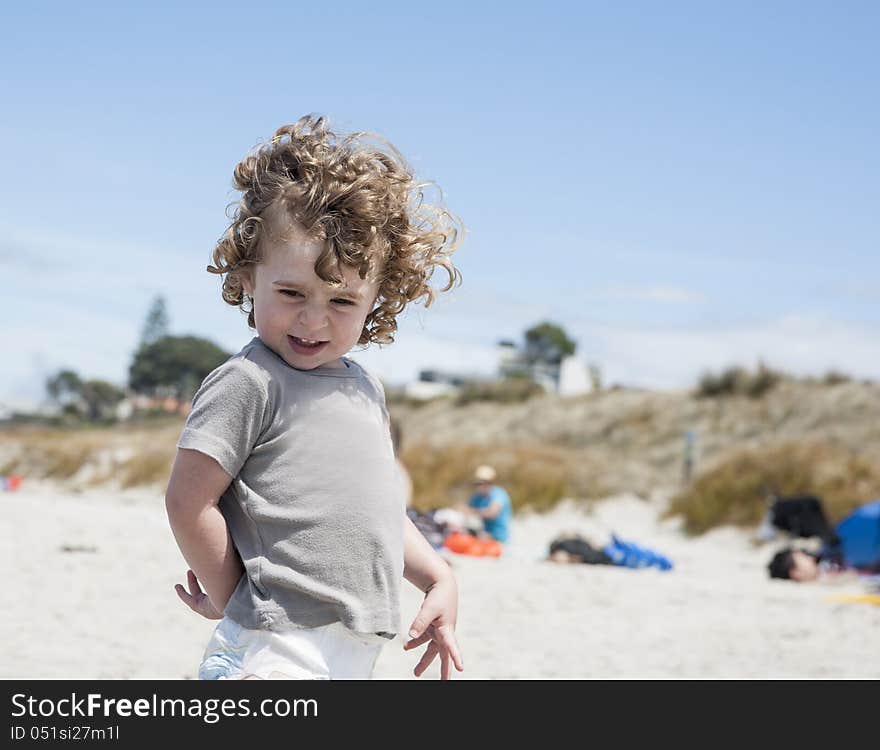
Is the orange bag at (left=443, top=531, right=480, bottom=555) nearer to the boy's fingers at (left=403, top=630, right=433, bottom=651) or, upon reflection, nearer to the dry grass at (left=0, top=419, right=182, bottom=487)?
the boy's fingers at (left=403, top=630, right=433, bottom=651)

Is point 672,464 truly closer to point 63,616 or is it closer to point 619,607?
point 619,607

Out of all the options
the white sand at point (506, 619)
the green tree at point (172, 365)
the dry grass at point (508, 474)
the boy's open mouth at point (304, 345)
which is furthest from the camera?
the green tree at point (172, 365)

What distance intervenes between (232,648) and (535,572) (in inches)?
295

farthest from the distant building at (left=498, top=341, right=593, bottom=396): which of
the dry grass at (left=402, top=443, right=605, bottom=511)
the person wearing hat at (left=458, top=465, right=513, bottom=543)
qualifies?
the person wearing hat at (left=458, top=465, right=513, bottom=543)

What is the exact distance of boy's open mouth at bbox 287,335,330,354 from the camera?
2.32m

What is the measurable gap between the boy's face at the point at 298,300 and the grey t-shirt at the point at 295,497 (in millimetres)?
41

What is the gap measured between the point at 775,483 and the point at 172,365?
113 feet

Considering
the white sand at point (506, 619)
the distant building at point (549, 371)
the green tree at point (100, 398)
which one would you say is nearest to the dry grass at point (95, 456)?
the green tree at point (100, 398)

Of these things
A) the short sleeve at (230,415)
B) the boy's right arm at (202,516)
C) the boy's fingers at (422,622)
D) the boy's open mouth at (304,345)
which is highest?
the boy's open mouth at (304,345)

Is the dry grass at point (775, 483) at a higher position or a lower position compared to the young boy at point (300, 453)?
lower

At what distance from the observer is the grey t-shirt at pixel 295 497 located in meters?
2.22

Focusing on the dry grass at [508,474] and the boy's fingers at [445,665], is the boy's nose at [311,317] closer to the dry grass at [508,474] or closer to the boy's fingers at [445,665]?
the boy's fingers at [445,665]
